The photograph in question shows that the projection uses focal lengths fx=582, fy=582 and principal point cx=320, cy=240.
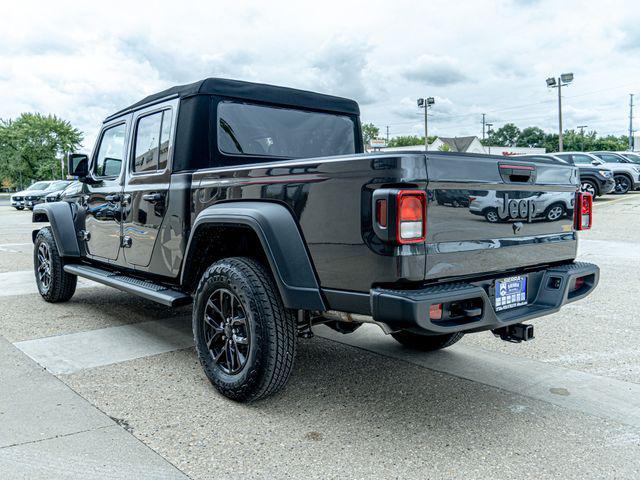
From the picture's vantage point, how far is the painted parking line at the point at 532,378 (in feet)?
11.5

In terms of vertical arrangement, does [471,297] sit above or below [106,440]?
above

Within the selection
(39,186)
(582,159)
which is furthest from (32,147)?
(582,159)

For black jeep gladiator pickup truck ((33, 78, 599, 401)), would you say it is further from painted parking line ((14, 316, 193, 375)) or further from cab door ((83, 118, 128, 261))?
painted parking line ((14, 316, 193, 375))

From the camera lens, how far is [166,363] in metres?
4.29

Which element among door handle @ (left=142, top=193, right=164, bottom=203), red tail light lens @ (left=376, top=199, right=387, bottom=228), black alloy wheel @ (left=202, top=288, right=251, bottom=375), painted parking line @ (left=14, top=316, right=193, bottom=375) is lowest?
painted parking line @ (left=14, top=316, right=193, bottom=375)

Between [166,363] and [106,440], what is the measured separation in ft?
4.19

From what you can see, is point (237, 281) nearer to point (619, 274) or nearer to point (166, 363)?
point (166, 363)

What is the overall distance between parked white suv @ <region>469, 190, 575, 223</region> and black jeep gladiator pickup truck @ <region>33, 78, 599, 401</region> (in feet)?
0.04

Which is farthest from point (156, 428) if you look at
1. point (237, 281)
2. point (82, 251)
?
point (82, 251)

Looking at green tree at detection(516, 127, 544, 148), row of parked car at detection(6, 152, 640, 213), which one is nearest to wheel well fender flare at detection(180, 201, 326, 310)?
row of parked car at detection(6, 152, 640, 213)

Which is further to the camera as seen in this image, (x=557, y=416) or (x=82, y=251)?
(x=82, y=251)

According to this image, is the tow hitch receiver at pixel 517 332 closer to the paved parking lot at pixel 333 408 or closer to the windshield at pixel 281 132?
the paved parking lot at pixel 333 408

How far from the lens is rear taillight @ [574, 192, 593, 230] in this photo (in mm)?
3831

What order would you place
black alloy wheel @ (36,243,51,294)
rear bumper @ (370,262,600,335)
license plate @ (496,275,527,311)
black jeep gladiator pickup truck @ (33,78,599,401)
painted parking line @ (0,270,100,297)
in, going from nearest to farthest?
rear bumper @ (370,262,600,335) < black jeep gladiator pickup truck @ (33,78,599,401) < license plate @ (496,275,527,311) < black alloy wheel @ (36,243,51,294) < painted parking line @ (0,270,100,297)
